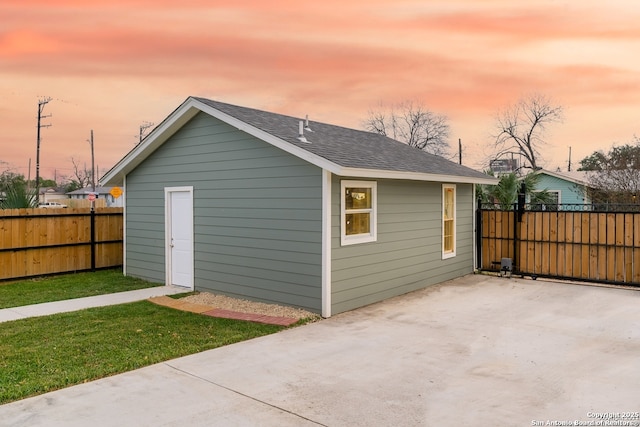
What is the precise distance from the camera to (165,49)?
474 inches

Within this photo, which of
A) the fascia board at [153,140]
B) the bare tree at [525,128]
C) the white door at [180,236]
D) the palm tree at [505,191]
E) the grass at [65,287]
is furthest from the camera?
the bare tree at [525,128]

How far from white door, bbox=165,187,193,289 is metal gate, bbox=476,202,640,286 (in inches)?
279

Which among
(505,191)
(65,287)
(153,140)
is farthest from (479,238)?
(65,287)

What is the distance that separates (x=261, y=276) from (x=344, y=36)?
733 cm

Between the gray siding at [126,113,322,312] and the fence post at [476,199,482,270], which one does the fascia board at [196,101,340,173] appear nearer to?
the gray siding at [126,113,322,312]

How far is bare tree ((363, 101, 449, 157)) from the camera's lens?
3694 centimetres

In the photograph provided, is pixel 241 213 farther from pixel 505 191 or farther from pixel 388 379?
pixel 505 191

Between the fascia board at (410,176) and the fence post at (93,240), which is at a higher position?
the fascia board at (410,176)

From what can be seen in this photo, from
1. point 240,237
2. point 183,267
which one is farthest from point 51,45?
point 240,237

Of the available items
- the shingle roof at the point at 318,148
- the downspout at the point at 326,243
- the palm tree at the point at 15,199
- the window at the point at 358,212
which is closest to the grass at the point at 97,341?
the downspout at the point at 326,243

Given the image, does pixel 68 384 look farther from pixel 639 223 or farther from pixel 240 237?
pixel 639 223

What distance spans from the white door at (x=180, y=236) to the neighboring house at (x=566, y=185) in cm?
1982

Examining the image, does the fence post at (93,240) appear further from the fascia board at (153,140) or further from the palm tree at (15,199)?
the palm tree at (15,199)

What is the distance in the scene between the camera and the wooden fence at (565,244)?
9.51 metres
